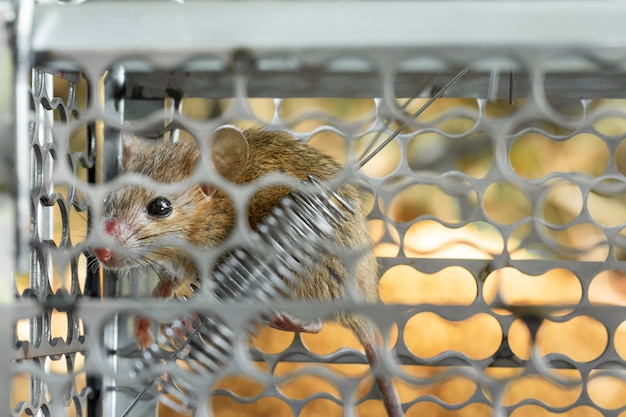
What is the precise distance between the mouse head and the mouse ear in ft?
0.53

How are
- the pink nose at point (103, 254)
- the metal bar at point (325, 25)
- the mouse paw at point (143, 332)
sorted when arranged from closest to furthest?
1. the metal bar at point (325, 25)
2. the pink nose at point (103, 254)
3. the mouse paw at point (143, 332)

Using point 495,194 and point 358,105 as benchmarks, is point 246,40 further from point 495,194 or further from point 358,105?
point 495,194

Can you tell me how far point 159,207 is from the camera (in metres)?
1.00

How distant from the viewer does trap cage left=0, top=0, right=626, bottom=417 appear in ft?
1.61

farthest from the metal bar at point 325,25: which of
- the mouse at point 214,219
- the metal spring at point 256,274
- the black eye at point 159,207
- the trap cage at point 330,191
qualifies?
the black eye at point 159,207

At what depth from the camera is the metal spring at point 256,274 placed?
732mm

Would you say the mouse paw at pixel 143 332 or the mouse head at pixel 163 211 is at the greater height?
the mouse head at pixel 163 211

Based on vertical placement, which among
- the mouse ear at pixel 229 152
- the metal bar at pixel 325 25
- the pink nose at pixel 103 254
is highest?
the metal bar at pixel 325 25

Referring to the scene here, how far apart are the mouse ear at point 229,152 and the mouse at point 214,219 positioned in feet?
0.21

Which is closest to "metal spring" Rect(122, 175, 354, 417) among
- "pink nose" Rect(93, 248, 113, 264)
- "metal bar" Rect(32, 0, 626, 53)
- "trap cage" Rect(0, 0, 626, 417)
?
"trap cage" Rect(0, 0, 626, 417)

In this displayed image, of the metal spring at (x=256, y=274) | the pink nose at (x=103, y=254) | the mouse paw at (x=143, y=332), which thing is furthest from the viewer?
the mouse paw at (x=143, y=332)

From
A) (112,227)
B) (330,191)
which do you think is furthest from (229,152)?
(112,227)

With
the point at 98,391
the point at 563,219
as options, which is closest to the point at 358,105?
the point at 563,219

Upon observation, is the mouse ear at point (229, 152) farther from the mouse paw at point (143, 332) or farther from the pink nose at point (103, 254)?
the mouse paw at point (143, 332)
